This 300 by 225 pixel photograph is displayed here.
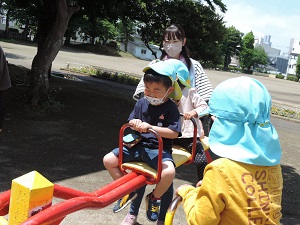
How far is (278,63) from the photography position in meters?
152

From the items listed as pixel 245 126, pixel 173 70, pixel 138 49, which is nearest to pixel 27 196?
pixel 245 126

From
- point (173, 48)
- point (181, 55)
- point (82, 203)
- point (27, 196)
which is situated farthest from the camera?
point (181, 55)

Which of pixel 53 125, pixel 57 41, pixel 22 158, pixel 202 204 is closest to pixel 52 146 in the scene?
pixel 22 158

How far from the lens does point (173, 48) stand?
354 cm

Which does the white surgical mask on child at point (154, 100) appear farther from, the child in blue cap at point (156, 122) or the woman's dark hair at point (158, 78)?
the woman's dark hair at point (158, 78)

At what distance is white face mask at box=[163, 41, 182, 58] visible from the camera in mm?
3535

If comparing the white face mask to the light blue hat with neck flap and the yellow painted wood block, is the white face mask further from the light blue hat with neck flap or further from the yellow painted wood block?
the yellow painted wood block

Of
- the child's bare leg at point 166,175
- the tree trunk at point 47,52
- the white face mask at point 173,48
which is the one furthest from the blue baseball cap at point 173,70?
the tree trunk at point 47,52

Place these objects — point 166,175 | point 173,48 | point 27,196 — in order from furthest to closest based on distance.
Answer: point 173,48
point 166,175
point 27,196

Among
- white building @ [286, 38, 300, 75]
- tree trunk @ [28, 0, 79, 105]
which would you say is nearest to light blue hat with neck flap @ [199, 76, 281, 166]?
tree trunk @ [28, 0, 79, 105]

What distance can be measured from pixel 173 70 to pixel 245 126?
136cm

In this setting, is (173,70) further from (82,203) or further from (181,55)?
(82,203)

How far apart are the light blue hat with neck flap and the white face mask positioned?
1.83 metres

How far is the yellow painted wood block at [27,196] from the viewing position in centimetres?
179
